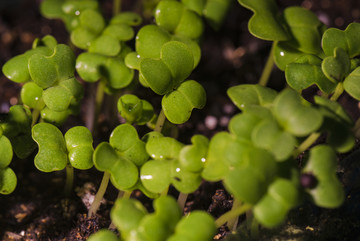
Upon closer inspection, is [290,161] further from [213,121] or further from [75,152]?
[213,121]

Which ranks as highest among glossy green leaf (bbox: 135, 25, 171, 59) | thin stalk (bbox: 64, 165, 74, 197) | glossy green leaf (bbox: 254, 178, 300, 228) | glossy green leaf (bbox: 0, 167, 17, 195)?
glossy green leaf (bbox: 254, 178, 300, 228)

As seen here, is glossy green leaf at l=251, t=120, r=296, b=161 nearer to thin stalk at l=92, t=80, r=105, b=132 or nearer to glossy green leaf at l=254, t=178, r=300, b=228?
glossy green leaf at l=254, t=178, r=300, b=228

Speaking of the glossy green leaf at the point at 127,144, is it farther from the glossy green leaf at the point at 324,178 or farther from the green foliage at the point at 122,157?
the glossy green leaf at the point at 324,178

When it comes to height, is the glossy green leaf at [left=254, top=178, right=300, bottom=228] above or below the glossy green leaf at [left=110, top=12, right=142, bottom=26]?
above

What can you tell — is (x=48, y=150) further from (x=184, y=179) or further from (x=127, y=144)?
(x=184, y=179)

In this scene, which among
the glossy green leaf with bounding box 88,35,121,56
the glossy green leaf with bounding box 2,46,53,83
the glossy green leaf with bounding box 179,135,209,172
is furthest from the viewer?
the glossy green leaf with bounding box 88,35,121,56

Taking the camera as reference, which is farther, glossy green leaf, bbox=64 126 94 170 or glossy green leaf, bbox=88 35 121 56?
glossy green leaf, bbox=88 35 121 56

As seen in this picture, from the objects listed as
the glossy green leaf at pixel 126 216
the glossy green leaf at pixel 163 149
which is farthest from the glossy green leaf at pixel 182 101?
the glossy green leaf at pixel 126 216

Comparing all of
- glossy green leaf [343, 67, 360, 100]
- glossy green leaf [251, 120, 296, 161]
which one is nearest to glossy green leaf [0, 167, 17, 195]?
glossy green leaf [251, 120, 296, 161]
